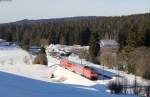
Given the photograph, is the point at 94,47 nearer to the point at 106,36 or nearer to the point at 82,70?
the point at 82,70

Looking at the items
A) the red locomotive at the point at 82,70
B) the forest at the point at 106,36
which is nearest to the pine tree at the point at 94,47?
the forest at the point at 106,36

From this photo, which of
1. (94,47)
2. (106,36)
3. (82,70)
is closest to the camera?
(82,70)

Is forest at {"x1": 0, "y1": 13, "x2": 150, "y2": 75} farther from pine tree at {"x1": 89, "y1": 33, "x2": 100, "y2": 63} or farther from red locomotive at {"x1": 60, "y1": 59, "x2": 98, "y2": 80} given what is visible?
red locomotive at {"x1": 60, "y1": 59, "x2": 98, "y2": 80}

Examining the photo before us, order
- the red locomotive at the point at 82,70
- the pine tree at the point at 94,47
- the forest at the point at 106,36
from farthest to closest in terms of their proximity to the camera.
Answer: the pine tree at the point at 94,47 → the forest at the point at 106,36 → the red locomotive at the point at 82,70

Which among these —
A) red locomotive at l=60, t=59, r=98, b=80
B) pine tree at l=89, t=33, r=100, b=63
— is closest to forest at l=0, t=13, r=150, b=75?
pine tree at l=89, t=33, r=100, b=63

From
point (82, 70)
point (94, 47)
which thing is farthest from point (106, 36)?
point (82, 70)

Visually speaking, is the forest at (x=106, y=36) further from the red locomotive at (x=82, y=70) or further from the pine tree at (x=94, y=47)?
the red locomotive at (x=82, y=70)

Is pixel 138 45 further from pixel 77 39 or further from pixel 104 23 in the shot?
pixel 104 23

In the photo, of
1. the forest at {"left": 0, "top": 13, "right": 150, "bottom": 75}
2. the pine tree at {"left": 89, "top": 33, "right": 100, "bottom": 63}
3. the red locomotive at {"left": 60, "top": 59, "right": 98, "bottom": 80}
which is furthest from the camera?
the pine tree at {"left": 89, "top": 33, "right": 100, "bottom": 63}

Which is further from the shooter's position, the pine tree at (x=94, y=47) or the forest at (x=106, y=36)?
the pine tree at (x=94, y=47)

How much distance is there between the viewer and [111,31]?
106938 mm

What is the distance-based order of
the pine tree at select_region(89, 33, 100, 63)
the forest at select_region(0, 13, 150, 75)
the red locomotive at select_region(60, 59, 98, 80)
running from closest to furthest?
1. the red locomotive at select_region(60, 59, 98, 80)
2. the forest at select_region(0, 13, 150, 75)
3. the pine tree at select_region(89, 33, 100, 63)

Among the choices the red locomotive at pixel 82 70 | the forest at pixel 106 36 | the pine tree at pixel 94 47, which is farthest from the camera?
the pine tree at pixel 94 47

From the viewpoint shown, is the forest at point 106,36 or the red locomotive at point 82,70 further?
the forest at point 106,36
